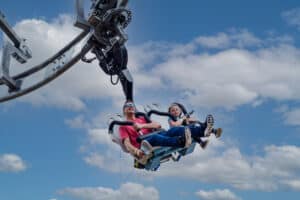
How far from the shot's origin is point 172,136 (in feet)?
35.6

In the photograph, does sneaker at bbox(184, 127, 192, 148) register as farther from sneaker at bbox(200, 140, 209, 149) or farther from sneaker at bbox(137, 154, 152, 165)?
sneaker at bbox(137, 154, 152, 165)

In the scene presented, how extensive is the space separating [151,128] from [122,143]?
2.20 ft

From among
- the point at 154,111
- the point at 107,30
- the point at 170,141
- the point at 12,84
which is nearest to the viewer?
the point at 170,141

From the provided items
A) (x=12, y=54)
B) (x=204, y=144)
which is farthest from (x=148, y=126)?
(x=12, y=54)

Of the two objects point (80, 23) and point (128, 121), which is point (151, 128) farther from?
point (80, 23)

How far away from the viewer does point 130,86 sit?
12.1m

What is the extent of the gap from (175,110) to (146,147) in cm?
108

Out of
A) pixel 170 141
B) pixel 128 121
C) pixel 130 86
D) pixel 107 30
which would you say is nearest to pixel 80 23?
pixel 107 30

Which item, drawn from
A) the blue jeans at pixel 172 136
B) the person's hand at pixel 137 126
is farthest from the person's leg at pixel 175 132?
the person's hand at pixel 137 126

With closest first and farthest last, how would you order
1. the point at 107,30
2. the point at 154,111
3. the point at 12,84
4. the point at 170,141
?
the point at 170,141, the point at 154,111, the point at 107,30, the point at 12,84

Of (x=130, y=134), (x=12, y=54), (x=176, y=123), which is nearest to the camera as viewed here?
(x=176, y=123)

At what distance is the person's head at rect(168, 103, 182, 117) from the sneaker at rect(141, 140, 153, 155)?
90cm

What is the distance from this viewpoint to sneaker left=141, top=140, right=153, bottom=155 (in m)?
10.9

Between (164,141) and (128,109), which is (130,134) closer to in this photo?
(128,109)
